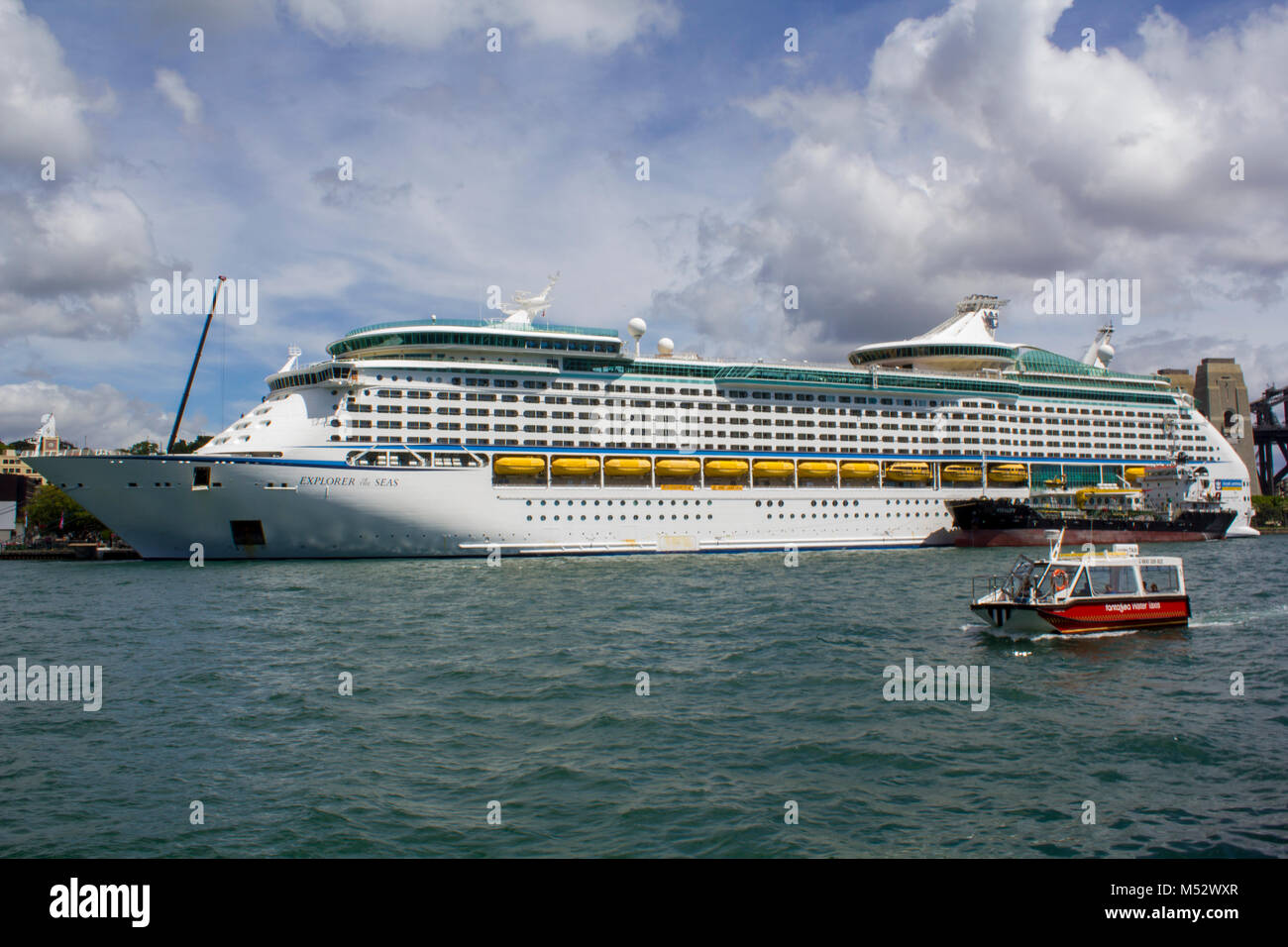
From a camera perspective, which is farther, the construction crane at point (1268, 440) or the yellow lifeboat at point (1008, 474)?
the construction crane at point (1268, 440)

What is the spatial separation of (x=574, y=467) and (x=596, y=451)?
9.24 ft

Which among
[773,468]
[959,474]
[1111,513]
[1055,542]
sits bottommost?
[1111,513]

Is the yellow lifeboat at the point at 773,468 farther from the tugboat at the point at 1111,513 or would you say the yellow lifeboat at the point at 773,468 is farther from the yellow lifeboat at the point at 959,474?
the yellow lifeboat at the point at 959,474

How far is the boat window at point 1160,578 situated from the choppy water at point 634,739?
1.65m

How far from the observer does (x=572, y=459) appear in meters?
54.8

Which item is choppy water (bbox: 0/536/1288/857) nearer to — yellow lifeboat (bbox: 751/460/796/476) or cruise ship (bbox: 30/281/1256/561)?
cruise ship (bbox: 30/281/1256/561)

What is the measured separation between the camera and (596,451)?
5659 centimetres

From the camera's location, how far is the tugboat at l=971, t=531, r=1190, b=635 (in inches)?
888

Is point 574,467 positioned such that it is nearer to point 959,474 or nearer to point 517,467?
point 517,467

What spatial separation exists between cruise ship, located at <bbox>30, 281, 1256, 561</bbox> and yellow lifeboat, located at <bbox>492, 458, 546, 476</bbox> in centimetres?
17

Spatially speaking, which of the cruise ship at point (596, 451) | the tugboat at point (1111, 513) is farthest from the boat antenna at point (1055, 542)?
the cruise ship at point (596, 451)

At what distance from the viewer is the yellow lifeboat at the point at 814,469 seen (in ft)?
209

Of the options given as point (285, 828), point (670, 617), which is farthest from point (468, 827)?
point (670, 617)

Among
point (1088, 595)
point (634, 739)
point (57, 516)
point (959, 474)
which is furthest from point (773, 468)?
point (57, 516)
